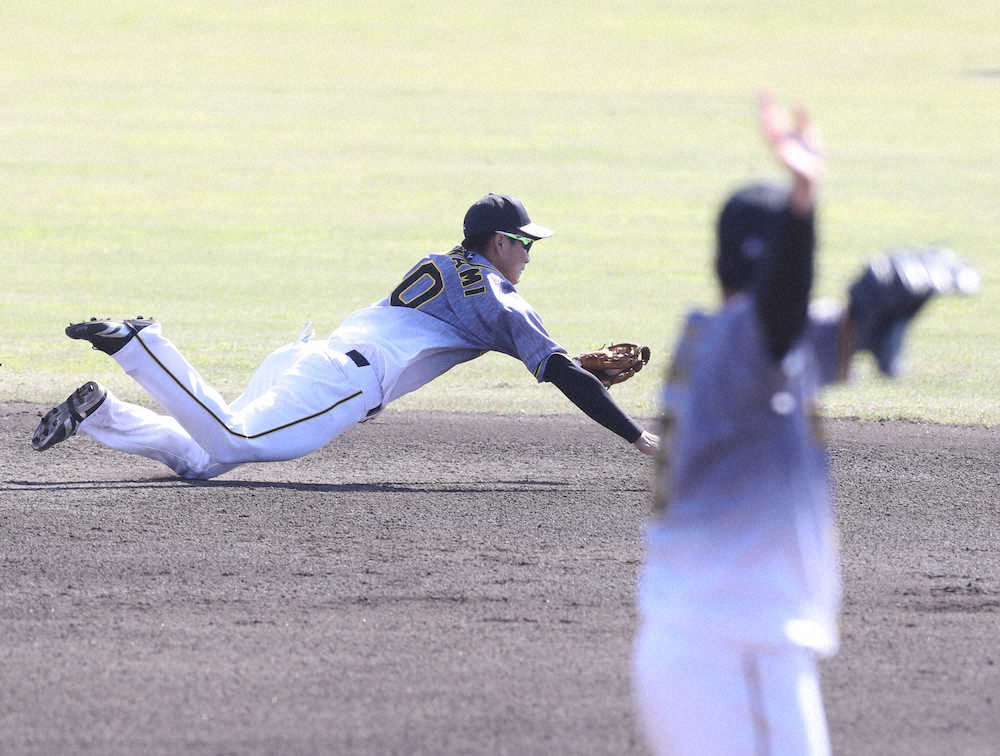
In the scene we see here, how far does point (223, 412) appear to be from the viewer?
6898 millimetres

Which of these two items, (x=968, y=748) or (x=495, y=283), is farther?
(x=495, y=283)

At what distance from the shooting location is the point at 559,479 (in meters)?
7.61

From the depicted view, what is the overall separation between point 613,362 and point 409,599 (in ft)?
7.88

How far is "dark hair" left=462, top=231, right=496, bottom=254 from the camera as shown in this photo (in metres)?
7.24

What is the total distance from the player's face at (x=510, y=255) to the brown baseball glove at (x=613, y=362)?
1.79 ft

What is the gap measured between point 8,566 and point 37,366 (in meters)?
5.25

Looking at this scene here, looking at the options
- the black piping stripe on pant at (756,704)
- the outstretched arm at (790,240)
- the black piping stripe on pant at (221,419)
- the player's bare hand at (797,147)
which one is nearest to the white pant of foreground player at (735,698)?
the black piping stripe on pant at (756,704)

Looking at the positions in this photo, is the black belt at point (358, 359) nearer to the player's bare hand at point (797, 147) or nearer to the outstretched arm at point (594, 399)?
the outstretched arm at point (594, 399)

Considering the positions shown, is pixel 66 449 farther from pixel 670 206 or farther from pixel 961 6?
pixel 961 6

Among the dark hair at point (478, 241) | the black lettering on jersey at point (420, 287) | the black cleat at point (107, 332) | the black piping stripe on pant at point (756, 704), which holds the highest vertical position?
the dark hair at point (478, 241)

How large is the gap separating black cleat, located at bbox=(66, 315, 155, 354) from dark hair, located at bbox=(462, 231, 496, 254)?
61.3 inches

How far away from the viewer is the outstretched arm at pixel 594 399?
6820 mm

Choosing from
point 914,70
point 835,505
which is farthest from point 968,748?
point 914,70

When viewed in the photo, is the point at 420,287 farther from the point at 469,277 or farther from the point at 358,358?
the point at 358,358
